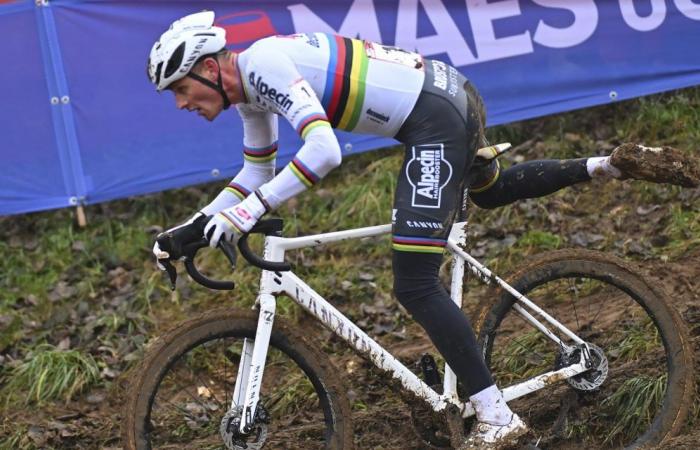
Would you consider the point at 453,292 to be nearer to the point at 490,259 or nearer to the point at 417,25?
the point at 490,259

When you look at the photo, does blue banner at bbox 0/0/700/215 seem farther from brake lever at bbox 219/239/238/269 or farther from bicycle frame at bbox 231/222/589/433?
brake lever at bbox 219/239/238/269

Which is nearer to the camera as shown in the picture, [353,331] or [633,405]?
[353,331]

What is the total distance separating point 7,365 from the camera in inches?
254

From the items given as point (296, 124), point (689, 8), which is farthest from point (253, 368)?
point (689, 8)

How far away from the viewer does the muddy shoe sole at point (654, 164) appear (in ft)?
14.5

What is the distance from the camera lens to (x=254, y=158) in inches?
179

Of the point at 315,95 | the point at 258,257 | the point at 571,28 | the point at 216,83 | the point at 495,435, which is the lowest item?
the point at 495,435

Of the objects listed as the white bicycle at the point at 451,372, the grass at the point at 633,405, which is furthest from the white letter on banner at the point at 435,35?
the grass at the point at 633,405

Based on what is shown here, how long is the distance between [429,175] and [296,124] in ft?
2.02

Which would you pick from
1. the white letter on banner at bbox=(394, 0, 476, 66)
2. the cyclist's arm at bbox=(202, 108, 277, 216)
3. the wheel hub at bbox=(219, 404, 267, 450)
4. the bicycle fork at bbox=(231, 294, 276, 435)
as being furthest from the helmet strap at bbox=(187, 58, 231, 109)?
the white letter on banner at bbox=(394, 0, 476, 66)

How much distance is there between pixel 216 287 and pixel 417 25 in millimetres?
4002

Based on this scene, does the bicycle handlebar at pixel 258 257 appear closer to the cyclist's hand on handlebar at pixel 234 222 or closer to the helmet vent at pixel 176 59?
the cyclist's hand on handlebar at pixel 234 222

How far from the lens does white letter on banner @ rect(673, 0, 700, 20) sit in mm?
7547

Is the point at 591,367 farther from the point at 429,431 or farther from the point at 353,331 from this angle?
the point at 353,331
